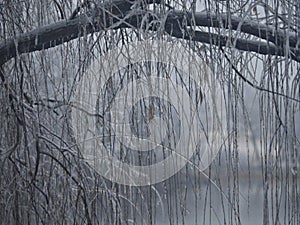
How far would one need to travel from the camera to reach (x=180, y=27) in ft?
5.17

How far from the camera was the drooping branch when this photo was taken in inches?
61.0

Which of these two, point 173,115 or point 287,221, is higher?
point 173,115

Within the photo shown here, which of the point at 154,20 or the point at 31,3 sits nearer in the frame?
the point at 154,20

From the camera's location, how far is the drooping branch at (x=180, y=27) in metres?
1.55

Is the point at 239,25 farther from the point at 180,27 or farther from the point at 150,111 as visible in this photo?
the point at 150,111

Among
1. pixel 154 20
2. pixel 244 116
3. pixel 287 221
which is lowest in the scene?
pixel 287 221

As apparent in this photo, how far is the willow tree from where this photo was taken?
61.8 inches

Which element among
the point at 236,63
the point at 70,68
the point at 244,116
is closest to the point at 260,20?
the point at 236,63

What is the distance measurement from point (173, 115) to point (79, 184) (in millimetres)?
276

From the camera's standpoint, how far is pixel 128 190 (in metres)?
1.67

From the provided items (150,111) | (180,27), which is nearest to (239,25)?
(180,27)

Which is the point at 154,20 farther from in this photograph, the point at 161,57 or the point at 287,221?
the point at 287,221

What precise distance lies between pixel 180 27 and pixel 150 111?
8.0 inches

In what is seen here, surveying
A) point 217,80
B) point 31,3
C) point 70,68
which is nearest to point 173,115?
point 217,80
